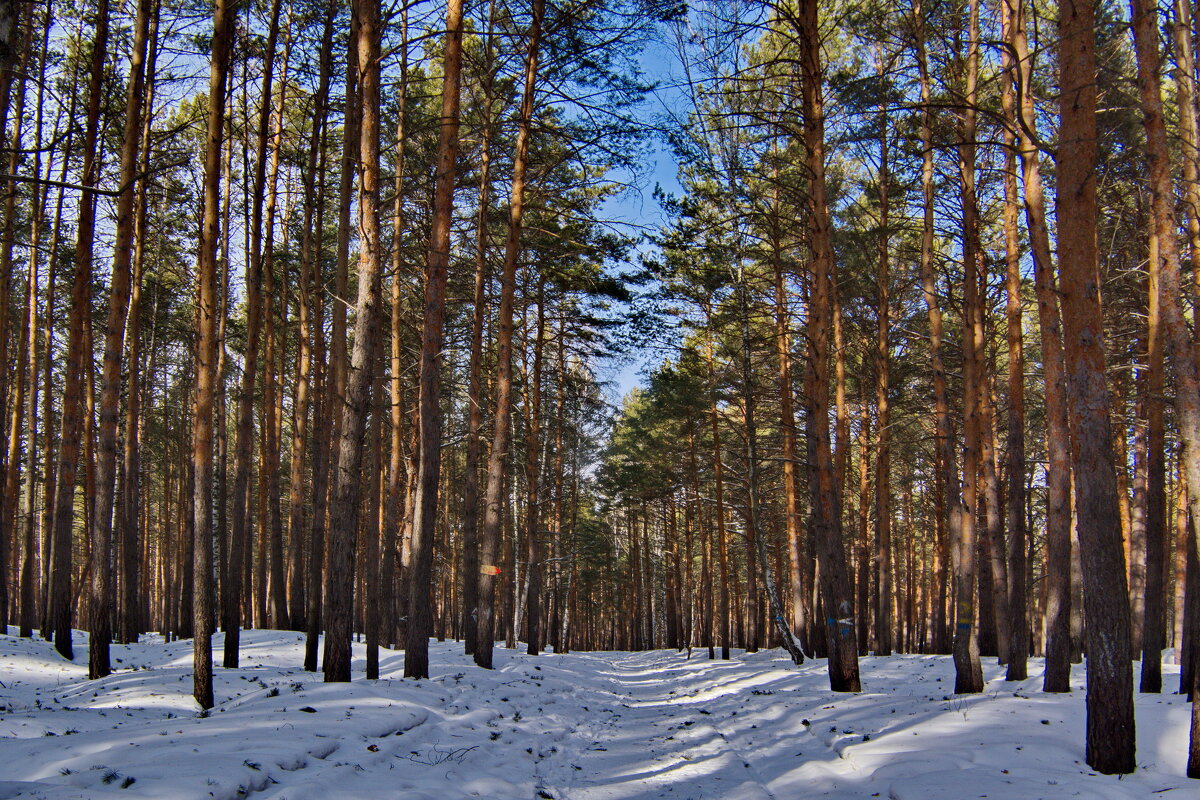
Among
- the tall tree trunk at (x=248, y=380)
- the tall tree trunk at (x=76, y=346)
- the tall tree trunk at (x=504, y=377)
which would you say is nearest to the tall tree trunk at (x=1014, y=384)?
the tall tree trunk at (x=504, y=377)

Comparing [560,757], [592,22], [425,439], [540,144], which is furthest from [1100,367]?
[540,144]

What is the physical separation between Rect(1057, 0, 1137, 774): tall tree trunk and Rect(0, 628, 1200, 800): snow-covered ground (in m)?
0.44

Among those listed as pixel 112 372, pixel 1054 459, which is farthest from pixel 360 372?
pixel 1054 459

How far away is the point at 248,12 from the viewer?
41.4 feet

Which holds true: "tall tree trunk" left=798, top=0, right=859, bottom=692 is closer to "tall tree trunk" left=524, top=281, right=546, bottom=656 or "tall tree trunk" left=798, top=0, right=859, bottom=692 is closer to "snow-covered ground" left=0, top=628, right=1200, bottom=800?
"snow-covered ground" left=0, top=628, right=1200, bottom=800

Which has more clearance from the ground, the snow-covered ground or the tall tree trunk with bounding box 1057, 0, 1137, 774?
the tall tree trunk with bounding box 1057, 0, 1137, 774

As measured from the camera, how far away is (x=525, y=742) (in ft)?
25.4

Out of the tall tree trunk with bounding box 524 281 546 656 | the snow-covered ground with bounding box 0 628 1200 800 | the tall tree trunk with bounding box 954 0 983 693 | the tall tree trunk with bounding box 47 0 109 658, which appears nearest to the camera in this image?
the snow-covered ground with bounding box 0 628 1200 800

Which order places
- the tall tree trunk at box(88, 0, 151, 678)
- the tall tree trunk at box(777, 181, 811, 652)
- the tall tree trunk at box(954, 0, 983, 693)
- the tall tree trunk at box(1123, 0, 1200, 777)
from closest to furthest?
the tall tree trunk at box(1123, 0, 1200, 777), the tall tree trunk at box(954, 0, 983, 693), the tall tree trunk at box(88, 0, 151, 678), the tall tree trunk at box(777, 181, 811, 652)

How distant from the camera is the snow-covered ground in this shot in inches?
196

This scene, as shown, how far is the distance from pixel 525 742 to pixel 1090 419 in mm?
5951

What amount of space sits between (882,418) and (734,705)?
812 cm

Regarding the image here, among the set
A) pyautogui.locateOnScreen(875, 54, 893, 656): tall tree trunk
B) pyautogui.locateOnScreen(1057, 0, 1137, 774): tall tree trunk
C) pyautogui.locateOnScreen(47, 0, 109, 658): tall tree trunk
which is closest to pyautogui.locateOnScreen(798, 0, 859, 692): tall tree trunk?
pyautogui.locateOnScreen(1057, 0, 1137, 774): tall tree trunk

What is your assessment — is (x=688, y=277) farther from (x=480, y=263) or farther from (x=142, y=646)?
(x=142, y=646)
